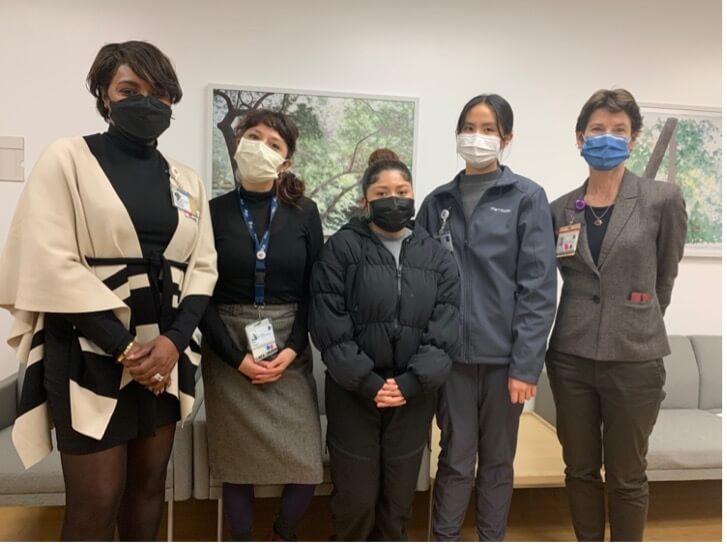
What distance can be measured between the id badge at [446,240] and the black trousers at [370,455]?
21.1 inches

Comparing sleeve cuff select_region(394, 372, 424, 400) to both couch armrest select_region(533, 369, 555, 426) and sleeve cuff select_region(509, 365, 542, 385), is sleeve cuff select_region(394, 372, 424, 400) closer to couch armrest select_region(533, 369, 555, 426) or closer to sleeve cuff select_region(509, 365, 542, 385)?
sleeve cuff select_region(509, 365, 542, 385)

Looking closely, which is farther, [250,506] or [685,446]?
[685,446]

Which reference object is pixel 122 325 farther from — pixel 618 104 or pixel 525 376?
pixel 618 104

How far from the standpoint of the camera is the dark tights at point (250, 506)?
67.7 inches

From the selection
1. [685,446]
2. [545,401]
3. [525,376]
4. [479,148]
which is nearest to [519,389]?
[525,376]

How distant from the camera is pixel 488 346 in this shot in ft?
5.61

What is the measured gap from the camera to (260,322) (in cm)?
160

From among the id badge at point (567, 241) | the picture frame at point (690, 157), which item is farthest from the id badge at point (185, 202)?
the picture frame at point (690, 157)

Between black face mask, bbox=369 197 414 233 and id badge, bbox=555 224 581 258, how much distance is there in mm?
588

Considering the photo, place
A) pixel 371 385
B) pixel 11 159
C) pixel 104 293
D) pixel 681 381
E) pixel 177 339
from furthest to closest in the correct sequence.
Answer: pixel 681 381, pixel 11 159, pixel 371 385, pixel 177 339, pixel 104 293

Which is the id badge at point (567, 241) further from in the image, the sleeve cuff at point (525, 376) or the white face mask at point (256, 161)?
the white face mask at point (256, 161)

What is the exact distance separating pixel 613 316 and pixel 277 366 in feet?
3.86

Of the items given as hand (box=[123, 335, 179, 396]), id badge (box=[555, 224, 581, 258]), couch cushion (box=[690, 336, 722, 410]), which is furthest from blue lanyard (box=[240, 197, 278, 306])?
couch cushion (box=[690, 336, 722, 410])

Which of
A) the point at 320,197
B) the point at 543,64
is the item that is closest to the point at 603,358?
the point at 320,197
